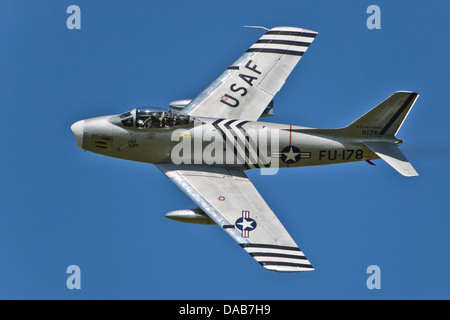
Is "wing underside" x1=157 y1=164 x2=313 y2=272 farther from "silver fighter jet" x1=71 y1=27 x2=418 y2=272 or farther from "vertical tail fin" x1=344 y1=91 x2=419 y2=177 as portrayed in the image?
Answer: "vertical tail fin" x1=344 y1=91 x2=419 y2=177

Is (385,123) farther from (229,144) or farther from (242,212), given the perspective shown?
(242,212)

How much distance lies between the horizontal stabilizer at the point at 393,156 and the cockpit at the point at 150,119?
704 centimetres

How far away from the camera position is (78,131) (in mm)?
33156

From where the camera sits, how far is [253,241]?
30344mm

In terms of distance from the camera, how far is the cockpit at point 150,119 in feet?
108

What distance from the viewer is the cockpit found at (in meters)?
32.9

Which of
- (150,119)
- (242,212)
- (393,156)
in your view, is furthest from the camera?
(150,119)

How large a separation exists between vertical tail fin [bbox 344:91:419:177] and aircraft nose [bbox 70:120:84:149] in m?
9.56

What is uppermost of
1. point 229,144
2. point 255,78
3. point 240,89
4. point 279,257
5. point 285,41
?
point 285,41

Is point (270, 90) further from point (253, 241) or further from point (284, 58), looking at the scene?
point (253, 241)

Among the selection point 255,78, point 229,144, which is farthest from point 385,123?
point 229,144

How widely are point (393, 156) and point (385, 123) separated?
137cm

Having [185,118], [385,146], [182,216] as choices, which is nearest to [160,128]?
[185,118]

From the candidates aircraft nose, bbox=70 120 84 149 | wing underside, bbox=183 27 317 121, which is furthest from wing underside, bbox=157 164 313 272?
aircraft nose, bbox=70 120 84 149
